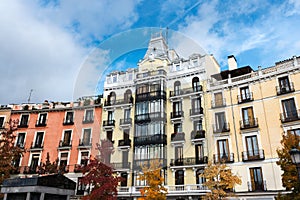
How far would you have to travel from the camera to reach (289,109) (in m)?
19.5

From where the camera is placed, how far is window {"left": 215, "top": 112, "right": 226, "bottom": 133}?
21.7 meters

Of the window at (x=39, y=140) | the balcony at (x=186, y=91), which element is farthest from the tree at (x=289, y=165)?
the window at (x=39, y=140)

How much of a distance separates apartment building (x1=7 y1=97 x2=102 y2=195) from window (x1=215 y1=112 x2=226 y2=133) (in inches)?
400

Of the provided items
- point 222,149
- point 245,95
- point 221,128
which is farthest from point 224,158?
point 245,95

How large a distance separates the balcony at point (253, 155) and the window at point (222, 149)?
1289 mm

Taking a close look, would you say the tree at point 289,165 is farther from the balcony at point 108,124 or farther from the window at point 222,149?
the balcony at point 108,124

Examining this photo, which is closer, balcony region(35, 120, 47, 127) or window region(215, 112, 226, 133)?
window region(215, 112, 226, 133)

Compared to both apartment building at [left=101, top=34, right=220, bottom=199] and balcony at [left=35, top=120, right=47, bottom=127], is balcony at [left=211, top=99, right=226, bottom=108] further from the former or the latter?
balcony at [left=35, top=120, right=47, bottom=127]

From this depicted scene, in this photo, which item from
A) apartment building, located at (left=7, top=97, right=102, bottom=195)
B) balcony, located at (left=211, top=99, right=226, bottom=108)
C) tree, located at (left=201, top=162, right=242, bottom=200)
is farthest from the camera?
apartment building, located at (left=7, top=97, right=102, bottom=195)

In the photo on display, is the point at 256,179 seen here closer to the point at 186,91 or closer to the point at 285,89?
the point at 285,89

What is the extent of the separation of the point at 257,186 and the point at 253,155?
2.14 m

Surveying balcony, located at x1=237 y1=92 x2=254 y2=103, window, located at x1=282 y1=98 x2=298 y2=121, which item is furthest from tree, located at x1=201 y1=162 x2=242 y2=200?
balcony, located at x1=237 y1=92 x2=254 y2=103

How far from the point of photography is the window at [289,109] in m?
19.1

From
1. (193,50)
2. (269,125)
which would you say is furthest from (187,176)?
(193,50)
